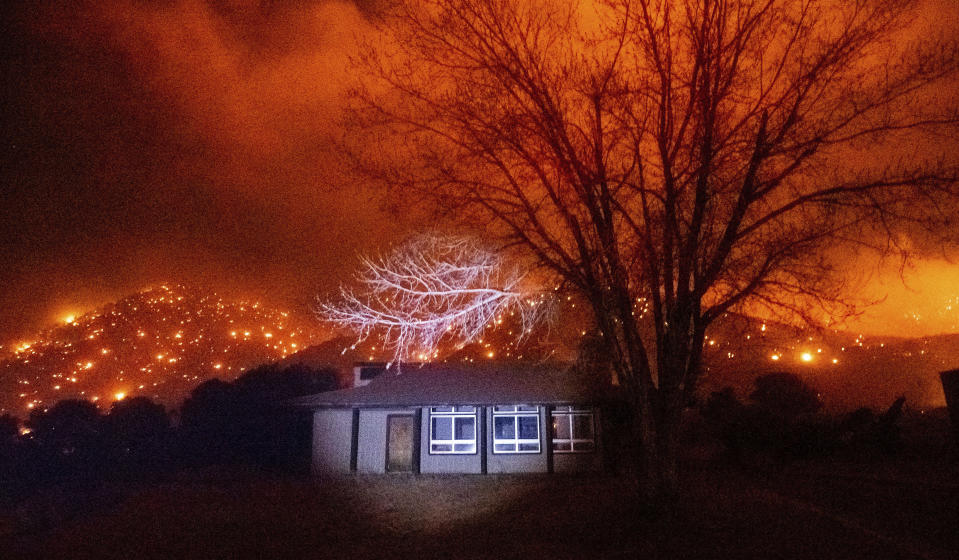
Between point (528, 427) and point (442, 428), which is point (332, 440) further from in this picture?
point (528, 427)

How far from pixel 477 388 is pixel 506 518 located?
10246mm

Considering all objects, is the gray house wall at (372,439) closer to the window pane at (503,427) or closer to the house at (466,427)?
the house at (466,427)

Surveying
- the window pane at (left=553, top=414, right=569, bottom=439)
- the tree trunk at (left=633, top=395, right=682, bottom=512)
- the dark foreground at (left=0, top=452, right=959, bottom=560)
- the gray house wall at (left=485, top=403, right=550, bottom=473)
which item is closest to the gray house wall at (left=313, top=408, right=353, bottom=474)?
the dark foreground at (left=0, top=452, right=959, bottom=560)

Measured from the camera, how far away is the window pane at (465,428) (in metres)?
23.2

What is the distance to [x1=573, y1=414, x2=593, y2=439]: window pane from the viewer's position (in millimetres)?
22578

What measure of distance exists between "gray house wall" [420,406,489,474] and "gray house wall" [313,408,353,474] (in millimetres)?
3161

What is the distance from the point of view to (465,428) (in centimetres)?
2334

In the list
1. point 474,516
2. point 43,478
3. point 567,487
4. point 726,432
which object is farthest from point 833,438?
point 43,478

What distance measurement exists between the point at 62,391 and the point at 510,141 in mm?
71692

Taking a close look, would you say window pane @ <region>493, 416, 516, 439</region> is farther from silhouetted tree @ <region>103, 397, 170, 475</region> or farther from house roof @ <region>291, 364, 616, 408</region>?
silhouetted tree @ <region>103, 397, 170, 475</region>

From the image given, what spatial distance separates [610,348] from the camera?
10016mm

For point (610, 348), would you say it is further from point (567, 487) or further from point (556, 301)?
point (567, 487)

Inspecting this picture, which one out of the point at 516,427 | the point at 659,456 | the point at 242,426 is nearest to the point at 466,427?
the point at 516,427

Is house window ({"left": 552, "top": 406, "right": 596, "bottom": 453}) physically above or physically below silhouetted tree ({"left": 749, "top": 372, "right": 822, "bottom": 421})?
below
